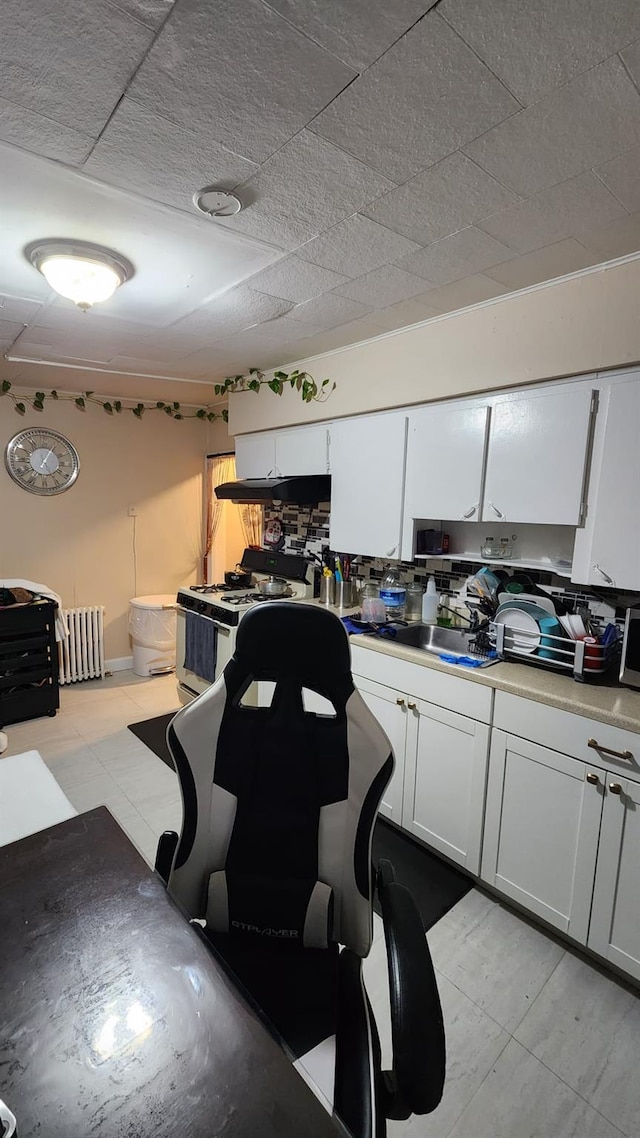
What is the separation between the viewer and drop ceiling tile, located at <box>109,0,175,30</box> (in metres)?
0.94

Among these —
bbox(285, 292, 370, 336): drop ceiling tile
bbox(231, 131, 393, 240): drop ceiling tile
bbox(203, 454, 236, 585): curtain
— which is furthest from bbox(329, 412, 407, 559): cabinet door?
bbox(203, 454, 236, 585): curtain

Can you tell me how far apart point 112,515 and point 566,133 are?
4392mm

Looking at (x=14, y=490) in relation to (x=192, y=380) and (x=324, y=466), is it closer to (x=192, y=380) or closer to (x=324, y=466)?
(x=192, y=380)

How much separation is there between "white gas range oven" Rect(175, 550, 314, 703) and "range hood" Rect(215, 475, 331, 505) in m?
0.56

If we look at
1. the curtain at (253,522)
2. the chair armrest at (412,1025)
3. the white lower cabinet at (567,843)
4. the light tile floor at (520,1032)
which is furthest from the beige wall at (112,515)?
the chair armrest at (412,1025)

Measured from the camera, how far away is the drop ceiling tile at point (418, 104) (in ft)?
3.45

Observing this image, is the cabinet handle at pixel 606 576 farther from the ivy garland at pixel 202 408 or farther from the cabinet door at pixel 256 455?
the cabinet door at pixel 256 455

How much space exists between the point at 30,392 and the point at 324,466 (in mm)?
2747

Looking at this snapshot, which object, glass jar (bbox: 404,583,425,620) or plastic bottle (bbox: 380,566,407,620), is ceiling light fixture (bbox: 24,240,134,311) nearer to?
plastic bottle (bbox: 380,566,407,620)

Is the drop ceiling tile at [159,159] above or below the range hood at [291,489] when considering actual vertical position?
above

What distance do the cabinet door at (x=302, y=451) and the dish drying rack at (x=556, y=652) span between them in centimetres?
155

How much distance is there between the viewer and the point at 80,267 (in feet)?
6.41

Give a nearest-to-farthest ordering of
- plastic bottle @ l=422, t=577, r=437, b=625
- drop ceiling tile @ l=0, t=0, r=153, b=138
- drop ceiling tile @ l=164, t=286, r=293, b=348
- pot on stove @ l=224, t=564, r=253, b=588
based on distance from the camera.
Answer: drop ceiling tile @ l=0, t=0, r=153, b=138 < drop ceiling tile @ l=164, t=286, r=293, b=348 < plastic bottle @ l=422, t=577, r=437, b=625 < pot on stove @ l=224, t=564, r=253, b=588

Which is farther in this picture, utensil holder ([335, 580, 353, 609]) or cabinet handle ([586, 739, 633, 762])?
utensil holder ([335, 580, 353, 609])
